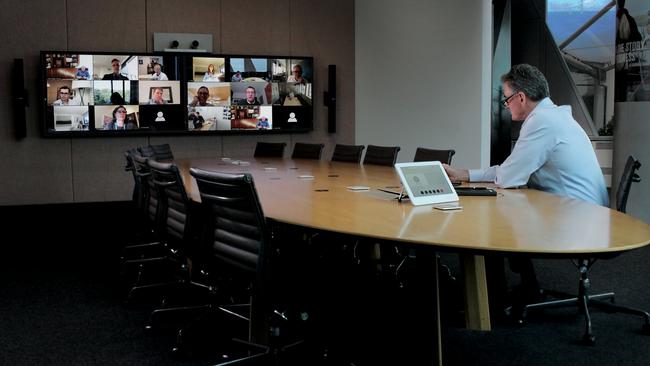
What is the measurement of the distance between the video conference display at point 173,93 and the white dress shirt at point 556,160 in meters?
5.20

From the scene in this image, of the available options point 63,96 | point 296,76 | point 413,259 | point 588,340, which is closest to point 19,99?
point 63,96

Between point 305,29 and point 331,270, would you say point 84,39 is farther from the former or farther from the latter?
point 331,270

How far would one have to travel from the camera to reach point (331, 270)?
3320 mm

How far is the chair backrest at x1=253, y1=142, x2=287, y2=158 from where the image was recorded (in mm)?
7816

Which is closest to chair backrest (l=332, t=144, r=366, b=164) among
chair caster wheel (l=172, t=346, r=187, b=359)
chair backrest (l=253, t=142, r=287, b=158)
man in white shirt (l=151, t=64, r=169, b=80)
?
chair backrest (l=253, t=142, r=287, b=158)

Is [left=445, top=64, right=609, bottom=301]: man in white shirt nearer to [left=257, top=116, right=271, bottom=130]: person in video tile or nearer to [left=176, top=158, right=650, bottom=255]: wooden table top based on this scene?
[left=176, top=158, right=650, bottom=255]: wooden table top

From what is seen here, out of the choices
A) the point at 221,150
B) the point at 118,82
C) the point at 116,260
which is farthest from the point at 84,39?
the point at 116,260

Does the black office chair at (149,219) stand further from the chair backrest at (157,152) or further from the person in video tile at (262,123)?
the person in video tile at (262,123)

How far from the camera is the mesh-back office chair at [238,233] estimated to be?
2861 millimetres

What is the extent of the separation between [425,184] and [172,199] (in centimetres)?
145

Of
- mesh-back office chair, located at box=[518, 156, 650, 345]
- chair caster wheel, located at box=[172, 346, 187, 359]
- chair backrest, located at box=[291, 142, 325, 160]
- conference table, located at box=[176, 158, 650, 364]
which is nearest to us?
conference table, located at box=[176, 158, 650, 364]

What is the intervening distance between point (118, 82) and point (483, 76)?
4592mm

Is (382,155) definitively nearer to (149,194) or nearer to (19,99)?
(149,194)

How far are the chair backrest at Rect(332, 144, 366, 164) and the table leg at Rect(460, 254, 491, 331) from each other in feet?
10.5
